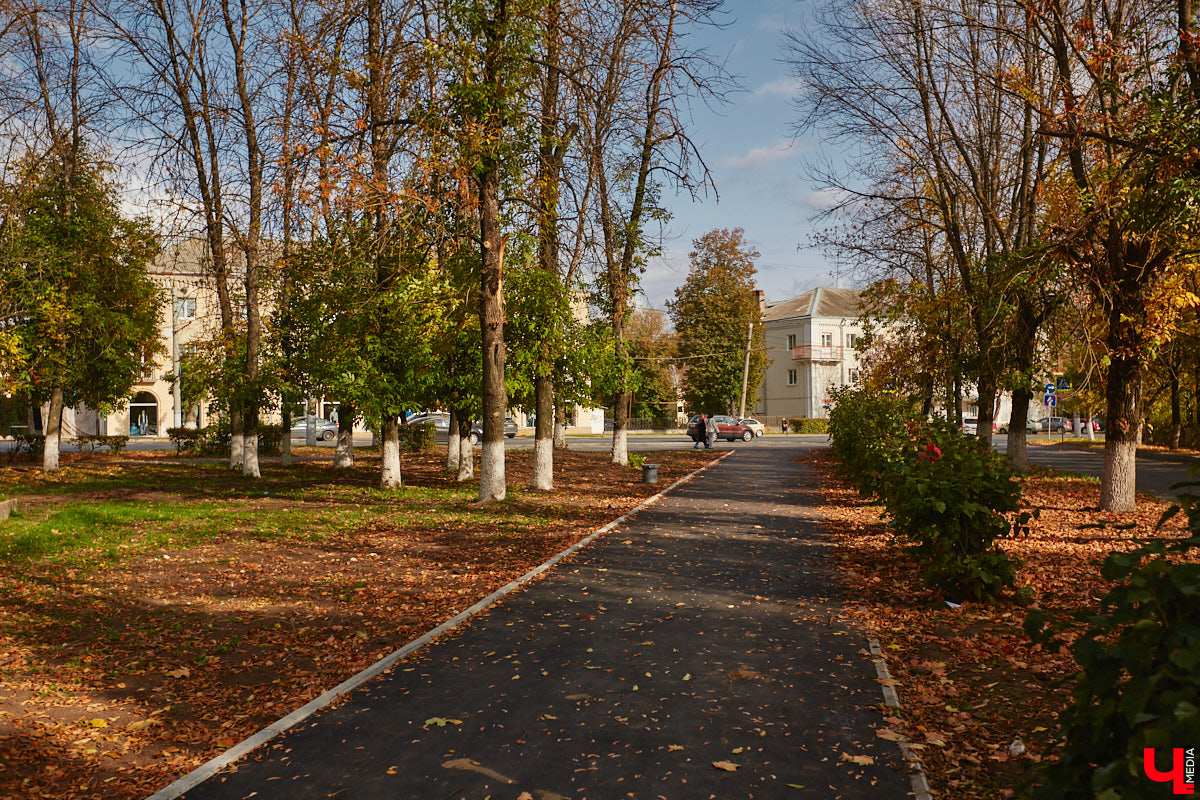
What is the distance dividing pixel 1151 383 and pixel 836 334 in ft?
101

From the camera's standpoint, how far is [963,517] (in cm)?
762

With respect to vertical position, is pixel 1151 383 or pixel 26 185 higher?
pixel 26 185

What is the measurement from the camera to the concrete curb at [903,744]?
13.2 ft

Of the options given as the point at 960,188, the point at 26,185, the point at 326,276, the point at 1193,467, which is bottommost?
the point at 1193,467

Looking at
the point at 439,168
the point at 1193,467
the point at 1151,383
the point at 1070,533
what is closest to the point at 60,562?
the point at 439,168

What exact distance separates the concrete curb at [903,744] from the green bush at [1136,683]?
5.36 ft

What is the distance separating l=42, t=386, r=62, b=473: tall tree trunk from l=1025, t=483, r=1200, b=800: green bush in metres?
25.4

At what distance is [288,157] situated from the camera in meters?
12.9

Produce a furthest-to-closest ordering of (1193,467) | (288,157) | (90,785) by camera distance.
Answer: (288,157) < (90,785) < (1193,467)

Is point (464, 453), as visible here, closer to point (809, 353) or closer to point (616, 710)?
point (616, 710)

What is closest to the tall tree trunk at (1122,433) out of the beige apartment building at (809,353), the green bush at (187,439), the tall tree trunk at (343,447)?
the tall tree trunk at (343,447)

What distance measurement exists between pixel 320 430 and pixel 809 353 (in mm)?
41490

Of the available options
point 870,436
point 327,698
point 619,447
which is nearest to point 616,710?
point 327,698

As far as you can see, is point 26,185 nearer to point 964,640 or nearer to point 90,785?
point 90,785
